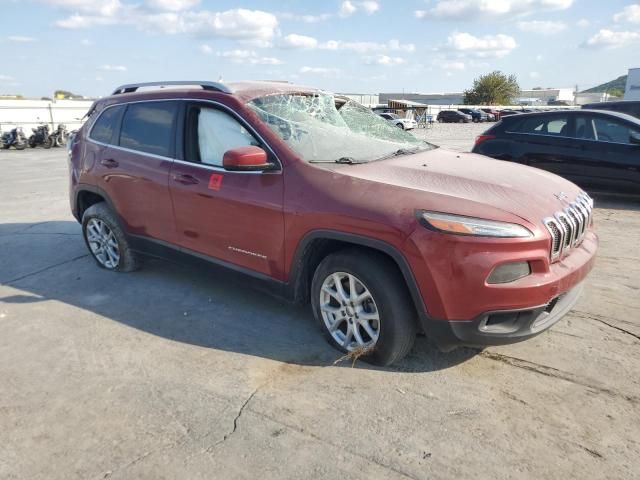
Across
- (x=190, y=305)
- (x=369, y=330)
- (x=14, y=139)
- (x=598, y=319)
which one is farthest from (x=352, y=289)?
(x=14, y=139)

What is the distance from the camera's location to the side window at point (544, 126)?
786cm

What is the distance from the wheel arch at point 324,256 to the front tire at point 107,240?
218cm

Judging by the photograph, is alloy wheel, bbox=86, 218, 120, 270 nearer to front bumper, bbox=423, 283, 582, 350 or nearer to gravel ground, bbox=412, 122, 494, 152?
front bumper, bbox=423, 283, 582, 350

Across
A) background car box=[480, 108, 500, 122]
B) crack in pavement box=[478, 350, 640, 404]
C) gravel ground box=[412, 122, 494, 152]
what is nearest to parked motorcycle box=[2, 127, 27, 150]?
gravel ground box=[412, 122, 494, 152]

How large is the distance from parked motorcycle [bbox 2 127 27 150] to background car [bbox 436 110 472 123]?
42712mm

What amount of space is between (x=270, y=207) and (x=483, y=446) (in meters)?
1.93

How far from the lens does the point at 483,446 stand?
2453 mm

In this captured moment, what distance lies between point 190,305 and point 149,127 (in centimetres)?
161

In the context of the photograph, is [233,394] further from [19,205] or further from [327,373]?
[19,205]

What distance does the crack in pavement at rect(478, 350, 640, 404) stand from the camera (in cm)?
284

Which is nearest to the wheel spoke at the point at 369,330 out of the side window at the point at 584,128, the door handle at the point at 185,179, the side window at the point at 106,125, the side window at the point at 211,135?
the side window at the point at 211,135

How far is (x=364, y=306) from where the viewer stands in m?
3.16

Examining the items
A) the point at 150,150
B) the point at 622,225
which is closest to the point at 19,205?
the point at 150,150

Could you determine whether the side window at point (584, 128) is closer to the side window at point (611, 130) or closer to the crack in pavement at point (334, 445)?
the side window at point (611, 130)
